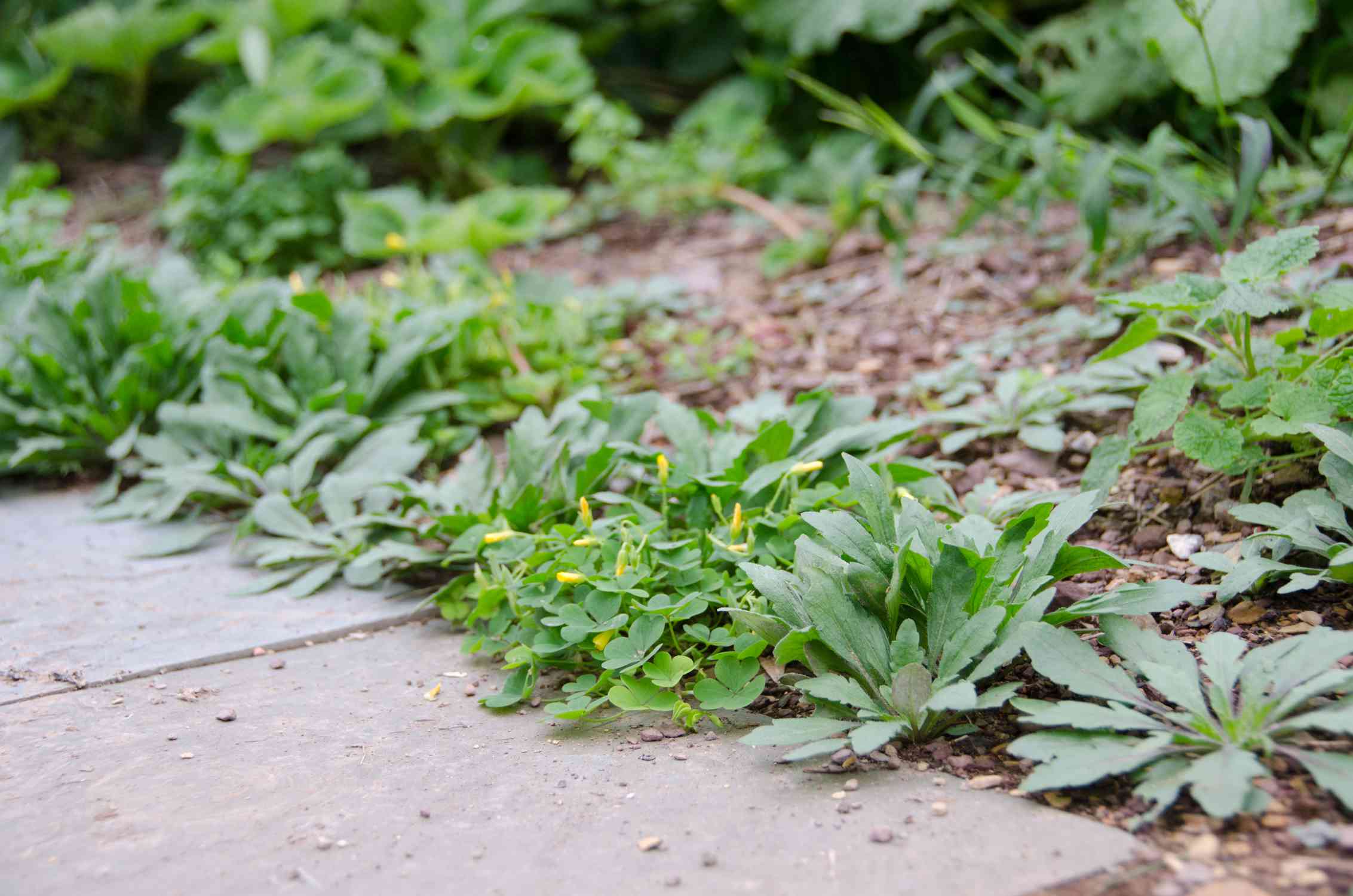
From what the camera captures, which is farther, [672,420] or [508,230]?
[508,230]

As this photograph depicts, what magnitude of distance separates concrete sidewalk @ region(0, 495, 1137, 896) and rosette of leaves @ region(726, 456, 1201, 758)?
0.33ft

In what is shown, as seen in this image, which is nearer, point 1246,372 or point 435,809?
point 435,809

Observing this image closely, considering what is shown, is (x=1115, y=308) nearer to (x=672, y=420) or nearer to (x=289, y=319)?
(x=672, y=420)

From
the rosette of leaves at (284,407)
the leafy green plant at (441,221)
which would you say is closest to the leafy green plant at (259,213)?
the leafy green plant at (441,221)

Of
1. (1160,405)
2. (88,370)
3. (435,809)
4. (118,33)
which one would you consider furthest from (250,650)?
(118,33)

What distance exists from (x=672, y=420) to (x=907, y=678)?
3.01 ft

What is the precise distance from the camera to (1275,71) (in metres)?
2.77

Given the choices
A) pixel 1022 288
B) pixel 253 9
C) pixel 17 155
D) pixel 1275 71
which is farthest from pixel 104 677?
pixel 17 155

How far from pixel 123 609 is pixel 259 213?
2.56 metres

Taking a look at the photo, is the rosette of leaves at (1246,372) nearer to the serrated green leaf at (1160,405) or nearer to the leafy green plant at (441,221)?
the serrated green leaf at (1160,405)

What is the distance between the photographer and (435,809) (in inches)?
55.9

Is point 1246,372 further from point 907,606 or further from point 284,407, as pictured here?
point 284,407

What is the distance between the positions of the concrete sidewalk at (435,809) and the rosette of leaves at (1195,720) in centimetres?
8

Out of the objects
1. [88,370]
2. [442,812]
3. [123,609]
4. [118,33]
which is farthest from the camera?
[118,33]
